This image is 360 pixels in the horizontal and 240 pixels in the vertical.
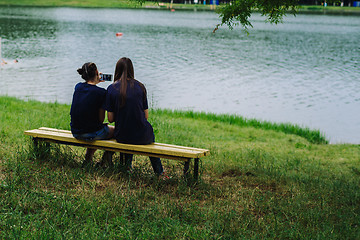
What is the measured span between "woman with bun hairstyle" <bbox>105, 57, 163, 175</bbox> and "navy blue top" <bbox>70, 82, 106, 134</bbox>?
0.59ft

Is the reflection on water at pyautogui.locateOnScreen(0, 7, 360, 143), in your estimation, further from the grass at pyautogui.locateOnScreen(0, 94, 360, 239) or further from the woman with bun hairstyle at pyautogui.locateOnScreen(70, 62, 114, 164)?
the woman with bun hairstyle at pyautogui.locateOnScreen(70, 62, 114, 164)

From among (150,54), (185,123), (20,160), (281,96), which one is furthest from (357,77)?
(20,160)

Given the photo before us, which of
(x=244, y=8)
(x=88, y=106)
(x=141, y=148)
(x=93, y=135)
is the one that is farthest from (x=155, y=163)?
(x=244, y=8)

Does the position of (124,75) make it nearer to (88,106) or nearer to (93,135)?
(88,106)

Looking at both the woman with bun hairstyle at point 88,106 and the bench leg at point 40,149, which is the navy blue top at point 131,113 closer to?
the woman with bun hairstyle at point 88,106

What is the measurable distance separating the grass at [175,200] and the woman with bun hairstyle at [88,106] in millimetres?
461

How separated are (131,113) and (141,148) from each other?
436mm

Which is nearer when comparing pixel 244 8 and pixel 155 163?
pixel 155 163

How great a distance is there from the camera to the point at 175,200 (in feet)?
14.8

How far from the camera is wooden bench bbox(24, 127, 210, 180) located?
4836 mm

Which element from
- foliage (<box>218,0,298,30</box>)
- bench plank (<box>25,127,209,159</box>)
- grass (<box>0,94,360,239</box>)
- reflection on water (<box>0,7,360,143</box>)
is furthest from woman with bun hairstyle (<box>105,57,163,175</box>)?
reflection on water (<box>0,7,360,143</box>)

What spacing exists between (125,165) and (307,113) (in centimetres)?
1007

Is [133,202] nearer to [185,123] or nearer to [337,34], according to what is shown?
[185,123]

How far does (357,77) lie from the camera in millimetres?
20062
